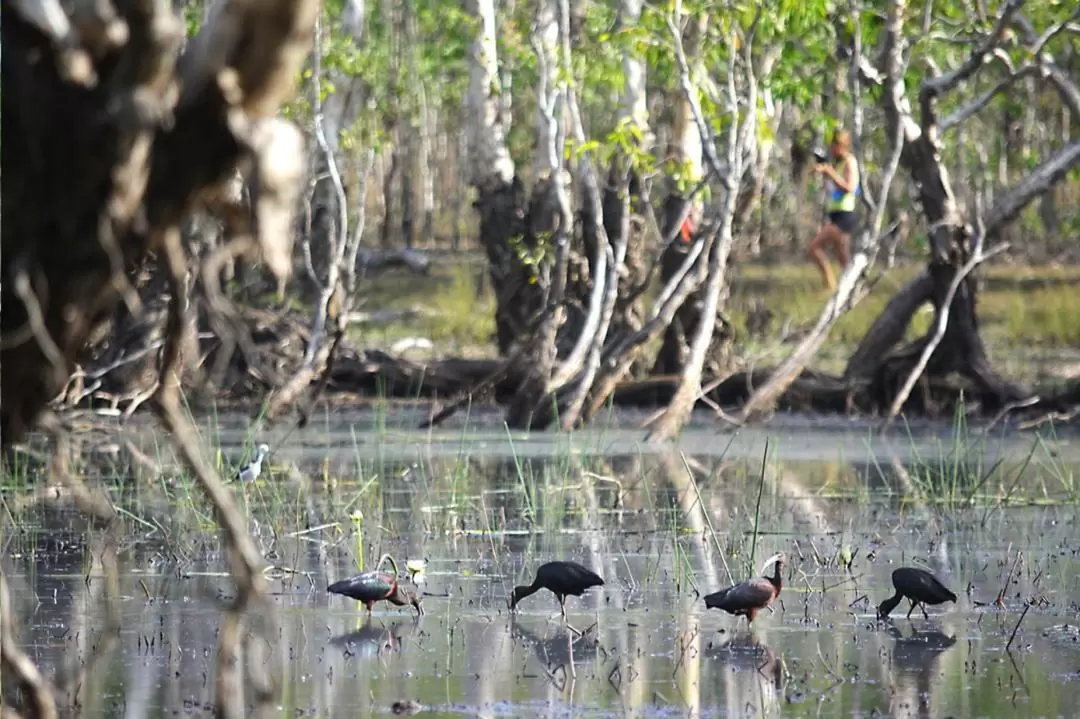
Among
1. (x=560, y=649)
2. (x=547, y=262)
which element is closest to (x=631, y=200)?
(x=547, y=262)

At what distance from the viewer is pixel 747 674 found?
7.03m

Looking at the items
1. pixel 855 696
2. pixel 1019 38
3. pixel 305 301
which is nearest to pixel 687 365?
pixel 1019 38

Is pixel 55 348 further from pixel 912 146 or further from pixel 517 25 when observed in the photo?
pixel 517 25

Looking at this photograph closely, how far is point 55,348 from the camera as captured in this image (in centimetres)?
330

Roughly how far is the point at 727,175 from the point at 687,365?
1.54 metres

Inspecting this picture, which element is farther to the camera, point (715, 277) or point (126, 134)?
point (715, 277)

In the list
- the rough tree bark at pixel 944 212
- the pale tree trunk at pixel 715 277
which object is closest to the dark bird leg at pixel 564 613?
the pale tree trunk at pixel 715 277

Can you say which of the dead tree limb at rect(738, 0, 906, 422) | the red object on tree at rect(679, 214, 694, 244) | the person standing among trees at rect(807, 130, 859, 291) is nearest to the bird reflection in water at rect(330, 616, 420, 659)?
the dead tree limb at rect(738, 0, 906, 422)

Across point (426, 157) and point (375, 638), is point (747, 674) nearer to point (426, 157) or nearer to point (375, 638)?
point (375, 638)

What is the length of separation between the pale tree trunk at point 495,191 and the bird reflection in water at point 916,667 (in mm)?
10767

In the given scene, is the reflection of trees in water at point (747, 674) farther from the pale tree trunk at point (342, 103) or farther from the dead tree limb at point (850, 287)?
the pale tree trunk at point (342, 103)

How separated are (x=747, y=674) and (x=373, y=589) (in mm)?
1691

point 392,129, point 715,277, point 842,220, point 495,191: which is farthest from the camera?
point 392,129

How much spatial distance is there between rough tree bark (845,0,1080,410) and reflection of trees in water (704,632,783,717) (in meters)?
8.01
